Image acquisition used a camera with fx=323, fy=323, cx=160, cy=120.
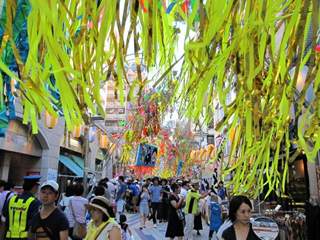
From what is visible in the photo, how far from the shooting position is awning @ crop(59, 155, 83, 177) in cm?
1556

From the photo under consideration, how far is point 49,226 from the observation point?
118 inches

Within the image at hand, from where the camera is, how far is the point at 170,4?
1684mm

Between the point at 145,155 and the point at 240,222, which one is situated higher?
the point at 145,155

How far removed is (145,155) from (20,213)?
12.2 m

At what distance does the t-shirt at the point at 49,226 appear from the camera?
298 centimetres

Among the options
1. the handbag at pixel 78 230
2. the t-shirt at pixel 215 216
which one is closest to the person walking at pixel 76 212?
the handbag at pixel 78 230

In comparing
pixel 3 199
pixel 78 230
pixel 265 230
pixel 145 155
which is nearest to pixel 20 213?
pixel 3 199

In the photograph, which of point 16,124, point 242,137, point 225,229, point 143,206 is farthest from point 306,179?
point 16,124

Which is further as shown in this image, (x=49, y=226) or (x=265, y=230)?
(x=265, y=230)

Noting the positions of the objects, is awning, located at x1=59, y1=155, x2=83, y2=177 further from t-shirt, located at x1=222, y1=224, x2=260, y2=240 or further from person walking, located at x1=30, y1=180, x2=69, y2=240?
t-shirt, located at x1=222, y1=224, x2=260, y2=240

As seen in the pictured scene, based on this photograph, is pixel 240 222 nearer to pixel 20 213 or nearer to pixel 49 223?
pixel 49 223

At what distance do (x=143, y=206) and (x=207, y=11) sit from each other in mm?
10755

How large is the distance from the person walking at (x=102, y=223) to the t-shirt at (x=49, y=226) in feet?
0.91

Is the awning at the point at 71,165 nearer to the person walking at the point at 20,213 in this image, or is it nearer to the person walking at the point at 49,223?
the person walking at the point at 20,213
